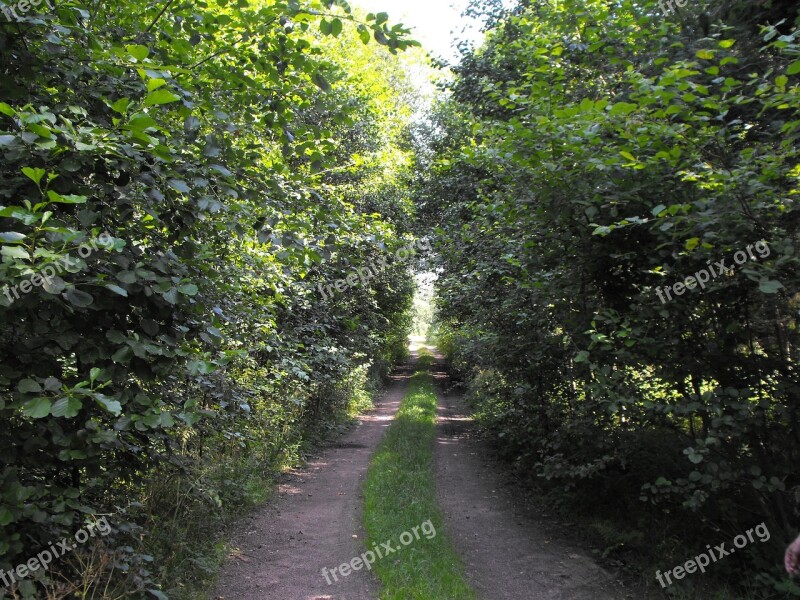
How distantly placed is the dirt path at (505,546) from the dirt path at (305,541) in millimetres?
1304

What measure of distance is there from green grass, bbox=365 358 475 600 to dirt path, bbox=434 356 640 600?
0.72ft

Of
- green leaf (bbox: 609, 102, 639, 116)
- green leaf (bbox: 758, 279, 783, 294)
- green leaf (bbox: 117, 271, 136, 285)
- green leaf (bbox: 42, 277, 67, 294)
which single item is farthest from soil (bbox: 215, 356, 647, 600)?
green leaf (bbox: 609, 102, 639, 116)

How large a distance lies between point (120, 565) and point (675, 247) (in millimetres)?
4999

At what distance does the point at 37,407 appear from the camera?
2215mm

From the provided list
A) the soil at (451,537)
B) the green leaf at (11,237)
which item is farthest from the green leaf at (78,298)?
the soil at (451,537)

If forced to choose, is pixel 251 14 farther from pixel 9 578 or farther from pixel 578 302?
pixel 578 302

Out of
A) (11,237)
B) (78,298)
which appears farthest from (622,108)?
(11,237)

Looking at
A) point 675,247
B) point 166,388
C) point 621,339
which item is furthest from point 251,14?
point 621,339

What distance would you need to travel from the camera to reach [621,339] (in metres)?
5.18

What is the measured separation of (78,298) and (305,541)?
525cm

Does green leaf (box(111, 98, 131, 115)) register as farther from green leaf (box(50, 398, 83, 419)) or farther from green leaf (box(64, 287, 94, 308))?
green leaf (box(50, 398, 83, 419))

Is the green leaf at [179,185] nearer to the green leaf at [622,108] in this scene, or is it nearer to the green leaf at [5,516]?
the green leaf at [5,516]

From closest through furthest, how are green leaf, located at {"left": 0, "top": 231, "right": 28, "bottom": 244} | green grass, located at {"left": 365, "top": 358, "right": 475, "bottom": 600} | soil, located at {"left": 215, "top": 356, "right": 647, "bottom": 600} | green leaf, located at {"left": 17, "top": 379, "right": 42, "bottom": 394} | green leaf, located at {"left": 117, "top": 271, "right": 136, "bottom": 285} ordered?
green leaf, located at {"left": 0, "top": 231, "right": 28, "bottom": 244} < green leaf, located at {"left": 17, "top": 379, "right": 42, "bottom": 394} < green leaf, located at {"left": 117, "top": 271, "right": 136, "bottom": 285} < green grass, located at {"left": 365, "top": 358, "right": 475, "bottom": 600} < soil, located at {"left": 215, "top": 356, "right": 647, "bottom": 600}

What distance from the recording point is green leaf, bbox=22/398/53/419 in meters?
2.18
